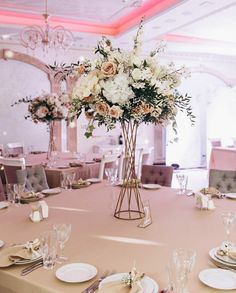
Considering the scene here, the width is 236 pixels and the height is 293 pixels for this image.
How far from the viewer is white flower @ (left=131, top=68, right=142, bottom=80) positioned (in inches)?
81.0

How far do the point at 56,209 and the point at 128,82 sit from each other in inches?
42.9

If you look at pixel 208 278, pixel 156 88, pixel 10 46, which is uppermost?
pixel 10 46

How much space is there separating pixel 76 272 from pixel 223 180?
7.15 feet

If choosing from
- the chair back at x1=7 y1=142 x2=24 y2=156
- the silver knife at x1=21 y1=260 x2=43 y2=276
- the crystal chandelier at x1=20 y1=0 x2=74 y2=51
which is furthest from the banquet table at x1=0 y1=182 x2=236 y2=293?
the chair back at x1=7 y1=142 x2=24 y2=156

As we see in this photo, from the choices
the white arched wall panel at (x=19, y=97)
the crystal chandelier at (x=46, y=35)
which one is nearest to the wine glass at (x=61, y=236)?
the crystal chandelier at (x=46, y=35)

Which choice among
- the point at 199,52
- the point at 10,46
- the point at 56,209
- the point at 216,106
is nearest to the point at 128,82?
the point at 56,209

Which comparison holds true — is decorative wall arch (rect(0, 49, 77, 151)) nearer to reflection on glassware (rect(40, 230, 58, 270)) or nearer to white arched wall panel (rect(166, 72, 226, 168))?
white arched wall panel (rect(166, 72, 226, 168))

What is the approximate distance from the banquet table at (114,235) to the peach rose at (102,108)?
0.69 metres

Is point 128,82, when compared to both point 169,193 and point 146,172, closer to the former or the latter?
point 169,193

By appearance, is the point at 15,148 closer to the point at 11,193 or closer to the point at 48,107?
the point at 48,107

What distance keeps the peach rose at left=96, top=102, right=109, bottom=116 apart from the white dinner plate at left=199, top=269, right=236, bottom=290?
1.02 meters

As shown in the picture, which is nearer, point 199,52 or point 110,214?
point 110,214

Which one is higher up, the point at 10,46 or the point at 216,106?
the point at 10,46

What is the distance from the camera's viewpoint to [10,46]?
755cm
